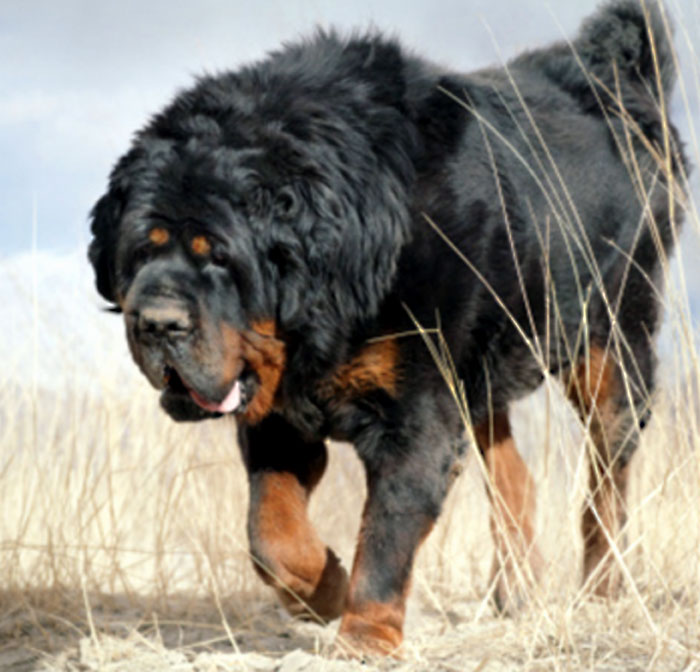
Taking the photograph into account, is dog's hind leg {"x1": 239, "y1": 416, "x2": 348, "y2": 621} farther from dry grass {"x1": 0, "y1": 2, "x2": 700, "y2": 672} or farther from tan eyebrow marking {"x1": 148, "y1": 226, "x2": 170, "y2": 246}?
tan eyebrow marking {"x1": 148, "y1": 226, "x2": 170, "y2": 246}

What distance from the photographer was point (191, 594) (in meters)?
4.34

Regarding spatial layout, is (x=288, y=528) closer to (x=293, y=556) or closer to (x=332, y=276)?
(x=293, y=556)

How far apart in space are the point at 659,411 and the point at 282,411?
204 cm

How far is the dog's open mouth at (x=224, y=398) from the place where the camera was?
9.32 feet

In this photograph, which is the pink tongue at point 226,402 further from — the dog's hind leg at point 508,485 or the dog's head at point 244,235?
the dog's hind leg at point 508,485

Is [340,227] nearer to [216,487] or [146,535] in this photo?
[216,487]

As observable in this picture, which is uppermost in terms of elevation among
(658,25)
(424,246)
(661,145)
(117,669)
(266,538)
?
(658,25)

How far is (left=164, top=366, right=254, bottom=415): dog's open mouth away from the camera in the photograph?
2842mm

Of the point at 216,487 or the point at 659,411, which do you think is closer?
the point at 659,411

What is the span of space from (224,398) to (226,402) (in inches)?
1.5

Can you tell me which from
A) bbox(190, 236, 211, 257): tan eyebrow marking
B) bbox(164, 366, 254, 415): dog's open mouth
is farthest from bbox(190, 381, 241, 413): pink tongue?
bbox(190, 236, 211, 257): tan eyebrow marking

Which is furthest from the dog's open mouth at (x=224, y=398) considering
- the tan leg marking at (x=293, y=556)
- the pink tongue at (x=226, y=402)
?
the tan leg marking at (x=293, y=556)

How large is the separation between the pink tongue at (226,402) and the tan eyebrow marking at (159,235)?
397 mm

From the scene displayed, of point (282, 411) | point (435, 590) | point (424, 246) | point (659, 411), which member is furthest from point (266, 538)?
point (659, 411)
